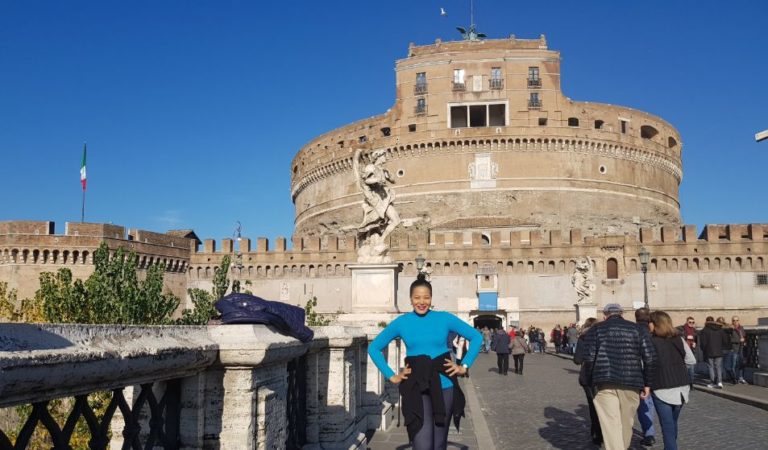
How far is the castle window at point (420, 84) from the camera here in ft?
157

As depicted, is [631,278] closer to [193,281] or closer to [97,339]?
[193,281]

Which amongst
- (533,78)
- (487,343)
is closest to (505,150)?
(533,78)

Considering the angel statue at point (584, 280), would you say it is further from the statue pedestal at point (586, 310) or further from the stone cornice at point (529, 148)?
the stone cornice at point (529, 148)

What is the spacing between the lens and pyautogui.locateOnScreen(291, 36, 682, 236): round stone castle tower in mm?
45812

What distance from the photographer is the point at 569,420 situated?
27.5ft

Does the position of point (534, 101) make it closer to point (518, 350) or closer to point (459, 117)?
point (459, 117)

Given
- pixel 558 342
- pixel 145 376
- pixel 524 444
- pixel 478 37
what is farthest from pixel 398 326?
pixel 478 37

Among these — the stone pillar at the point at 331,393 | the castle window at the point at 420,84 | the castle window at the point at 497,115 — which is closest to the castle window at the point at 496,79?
the castle window at the point at 497,115

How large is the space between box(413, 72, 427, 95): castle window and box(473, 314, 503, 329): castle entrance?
56.6 ft

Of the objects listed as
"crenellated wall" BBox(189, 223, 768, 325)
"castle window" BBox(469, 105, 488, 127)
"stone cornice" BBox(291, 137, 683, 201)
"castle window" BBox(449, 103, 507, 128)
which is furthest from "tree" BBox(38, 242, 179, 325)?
"castle window" BBox(469, 105, 488, 127)

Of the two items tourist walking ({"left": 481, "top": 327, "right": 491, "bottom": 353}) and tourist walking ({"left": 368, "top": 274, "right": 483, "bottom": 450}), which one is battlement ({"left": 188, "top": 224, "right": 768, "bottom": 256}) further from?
tourist walking ({"left": 368, "top": 274, "right": 483, "bottom": 450})

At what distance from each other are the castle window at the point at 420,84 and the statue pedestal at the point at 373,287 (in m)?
39.8

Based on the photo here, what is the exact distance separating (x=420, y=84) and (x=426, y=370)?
149 feet

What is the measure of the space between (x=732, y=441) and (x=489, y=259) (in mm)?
32374
